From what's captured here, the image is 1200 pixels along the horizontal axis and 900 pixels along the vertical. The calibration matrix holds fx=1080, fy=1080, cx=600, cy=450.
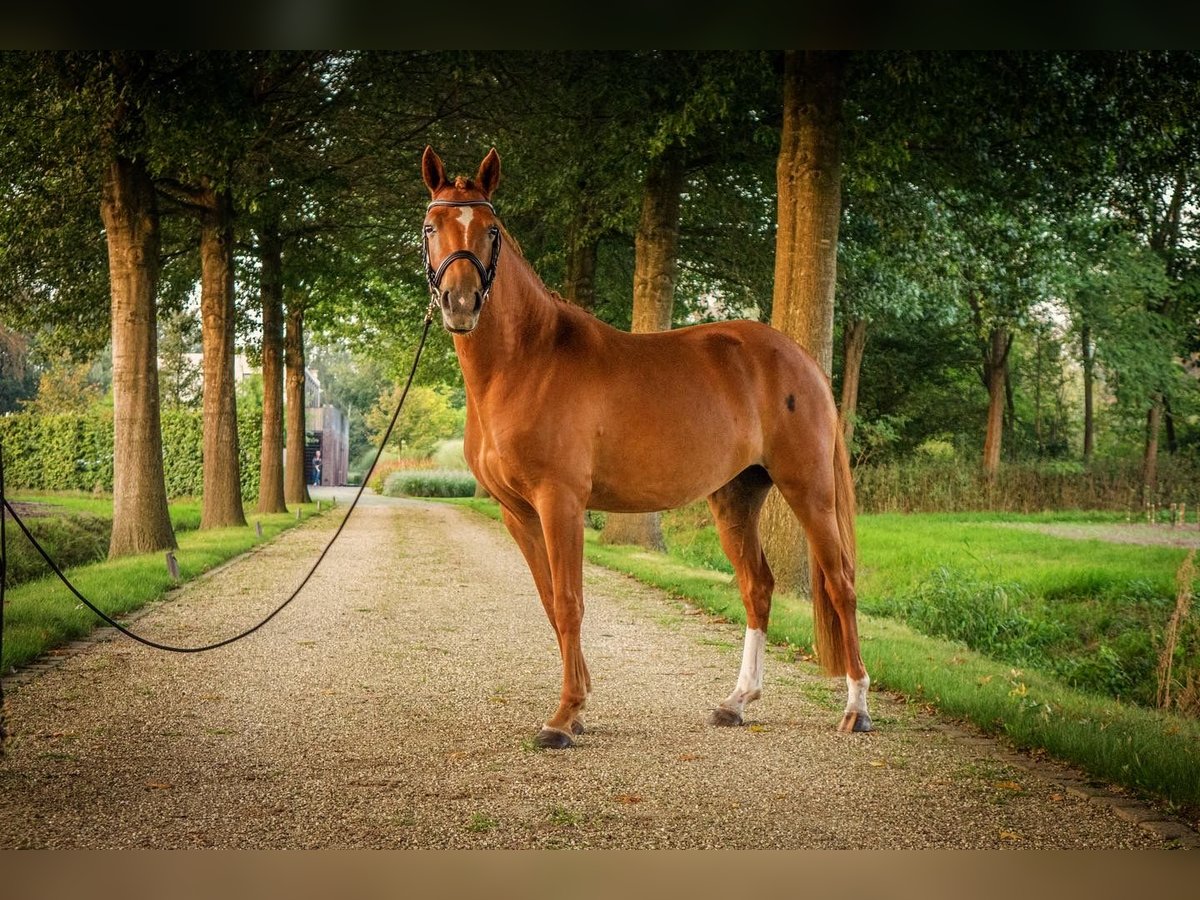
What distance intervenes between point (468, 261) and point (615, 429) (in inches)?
35.5

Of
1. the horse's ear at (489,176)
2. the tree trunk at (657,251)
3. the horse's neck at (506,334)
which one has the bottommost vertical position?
the horse's neck at (506,334)

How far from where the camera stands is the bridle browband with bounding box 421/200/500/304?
3.55 metres

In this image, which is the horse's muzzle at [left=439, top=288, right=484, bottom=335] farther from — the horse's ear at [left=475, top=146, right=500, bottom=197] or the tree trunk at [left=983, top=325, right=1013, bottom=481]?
the tree trunk at [left=983, top=325, right=1013, bottom=481]

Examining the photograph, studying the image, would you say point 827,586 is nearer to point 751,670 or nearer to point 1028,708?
point 751,670

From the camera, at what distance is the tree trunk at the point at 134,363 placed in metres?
7.93

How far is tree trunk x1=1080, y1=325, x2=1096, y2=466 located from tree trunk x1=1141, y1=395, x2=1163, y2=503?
2.84ft

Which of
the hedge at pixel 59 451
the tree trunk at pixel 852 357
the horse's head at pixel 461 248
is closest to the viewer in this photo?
the horse's head at pixel 461 248

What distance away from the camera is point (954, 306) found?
988 cm

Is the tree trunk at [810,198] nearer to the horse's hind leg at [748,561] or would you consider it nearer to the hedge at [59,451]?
the horse's hind leg at [748,561]

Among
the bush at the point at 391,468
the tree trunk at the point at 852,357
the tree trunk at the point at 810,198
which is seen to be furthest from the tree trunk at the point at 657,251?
the bush at the point at 391,468

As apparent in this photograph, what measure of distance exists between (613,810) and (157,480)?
5794 millimetres

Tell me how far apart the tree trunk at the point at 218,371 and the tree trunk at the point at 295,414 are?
3.58 meters
